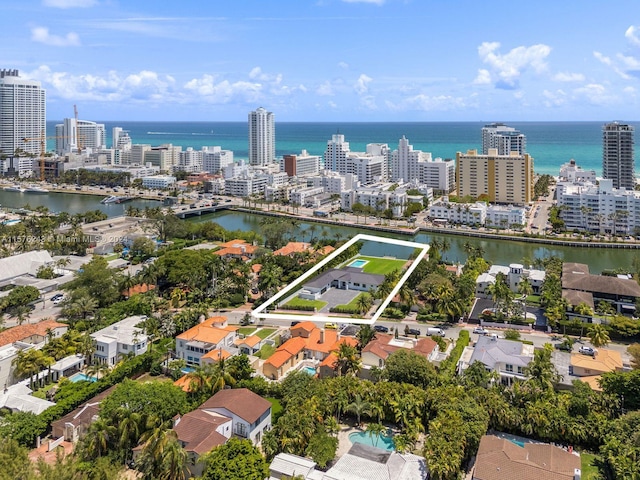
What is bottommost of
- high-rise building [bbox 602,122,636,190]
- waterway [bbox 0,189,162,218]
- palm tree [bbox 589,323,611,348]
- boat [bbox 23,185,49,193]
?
palm tree [bbox 589,323,611,348]

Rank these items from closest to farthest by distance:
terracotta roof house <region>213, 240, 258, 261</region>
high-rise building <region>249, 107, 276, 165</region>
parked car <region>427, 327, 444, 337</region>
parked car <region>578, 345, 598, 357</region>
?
parked car <region>578, 345, 598, 357</region> < parked car <region>427, 327, 444, 337</region> < terracotta roof house <region>213, 240, 258, 261</region> < high-rise building <region>249, 107, 276, 165</region>

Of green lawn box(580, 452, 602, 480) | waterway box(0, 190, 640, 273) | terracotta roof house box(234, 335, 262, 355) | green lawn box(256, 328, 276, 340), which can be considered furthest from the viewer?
waterway box(0, 190, 640, 273)

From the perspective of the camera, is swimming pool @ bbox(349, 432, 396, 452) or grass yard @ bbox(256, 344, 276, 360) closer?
swimming pool @ bbox(349, 432, 396, 452)

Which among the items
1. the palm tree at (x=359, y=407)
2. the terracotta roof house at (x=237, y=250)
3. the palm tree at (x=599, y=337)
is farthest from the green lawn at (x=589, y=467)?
the terracotta roof house at (x=237, y=250)

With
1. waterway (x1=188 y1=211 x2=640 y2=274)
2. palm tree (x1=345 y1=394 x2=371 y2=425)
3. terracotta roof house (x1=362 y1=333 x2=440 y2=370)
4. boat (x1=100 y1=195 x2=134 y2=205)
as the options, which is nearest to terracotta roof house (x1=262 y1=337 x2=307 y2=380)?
terracotta roof house (x1=362 y1=333 x2=440 y2=370)

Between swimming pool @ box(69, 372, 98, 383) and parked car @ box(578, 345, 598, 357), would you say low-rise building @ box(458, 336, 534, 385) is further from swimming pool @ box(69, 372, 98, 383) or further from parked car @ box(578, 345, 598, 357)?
swimming pool @ box(69, 372, 98, 383)

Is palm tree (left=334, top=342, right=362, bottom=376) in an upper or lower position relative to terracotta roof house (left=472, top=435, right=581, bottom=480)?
upper
